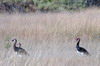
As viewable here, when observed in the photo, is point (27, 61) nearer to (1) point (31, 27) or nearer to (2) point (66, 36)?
(2) point (66, 36)

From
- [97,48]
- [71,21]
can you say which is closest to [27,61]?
[97,48]

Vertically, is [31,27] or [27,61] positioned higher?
[27,61]

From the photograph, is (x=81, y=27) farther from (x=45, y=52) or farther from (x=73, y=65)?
(x=73, y=65)

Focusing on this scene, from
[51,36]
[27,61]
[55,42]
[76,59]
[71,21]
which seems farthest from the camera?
[71,21]

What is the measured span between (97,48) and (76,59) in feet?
6.50

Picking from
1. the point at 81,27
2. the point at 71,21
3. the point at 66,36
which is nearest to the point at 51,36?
the point at 66,36

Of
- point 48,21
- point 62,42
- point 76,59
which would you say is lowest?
point 48,21

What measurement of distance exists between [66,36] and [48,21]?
3.08m

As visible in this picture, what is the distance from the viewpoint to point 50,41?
11.0 meters

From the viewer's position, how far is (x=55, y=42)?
432 inches

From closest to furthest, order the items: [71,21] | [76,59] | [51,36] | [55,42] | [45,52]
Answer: [76,59], [45,52], [55,42], [51,36], [71,21]

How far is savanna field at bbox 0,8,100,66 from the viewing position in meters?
7.75

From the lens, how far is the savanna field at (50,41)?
7.75m

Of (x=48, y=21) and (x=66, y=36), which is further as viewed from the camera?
(x=48, y=21)
